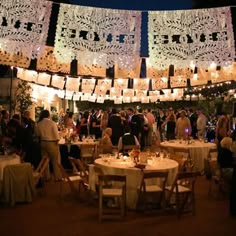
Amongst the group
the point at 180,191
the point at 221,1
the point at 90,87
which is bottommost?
the point at 180,191

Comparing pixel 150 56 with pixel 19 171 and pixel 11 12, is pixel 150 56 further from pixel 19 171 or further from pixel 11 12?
pixel 19 171

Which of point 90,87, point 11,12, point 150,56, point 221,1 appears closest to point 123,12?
point 150,56

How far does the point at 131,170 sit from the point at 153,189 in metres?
0.48

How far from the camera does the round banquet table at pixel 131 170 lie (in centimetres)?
617

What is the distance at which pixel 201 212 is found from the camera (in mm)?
6180

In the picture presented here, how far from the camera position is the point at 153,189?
603 centimetres

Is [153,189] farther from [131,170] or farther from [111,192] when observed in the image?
[111,192]

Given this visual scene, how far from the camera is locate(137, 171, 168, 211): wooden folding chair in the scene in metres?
5.73

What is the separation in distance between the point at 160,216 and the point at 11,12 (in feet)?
13.5

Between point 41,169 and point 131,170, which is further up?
point 131,170

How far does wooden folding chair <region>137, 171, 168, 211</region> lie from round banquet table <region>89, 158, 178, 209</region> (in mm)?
137

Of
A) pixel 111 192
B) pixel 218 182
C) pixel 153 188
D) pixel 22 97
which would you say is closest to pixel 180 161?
pixel 218 182

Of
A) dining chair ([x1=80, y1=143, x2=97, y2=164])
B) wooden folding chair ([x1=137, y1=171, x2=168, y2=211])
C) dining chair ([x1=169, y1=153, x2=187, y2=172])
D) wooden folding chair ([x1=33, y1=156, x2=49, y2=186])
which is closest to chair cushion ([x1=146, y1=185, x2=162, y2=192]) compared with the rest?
wooden folding chair ([x1=137, y1=171, x2=168, y2=211])

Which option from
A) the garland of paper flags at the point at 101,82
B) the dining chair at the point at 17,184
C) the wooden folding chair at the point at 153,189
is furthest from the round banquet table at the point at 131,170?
the garland of paper flags at the point at 101,82
